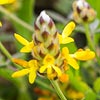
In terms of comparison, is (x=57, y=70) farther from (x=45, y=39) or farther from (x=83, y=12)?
(x=83, y=12)

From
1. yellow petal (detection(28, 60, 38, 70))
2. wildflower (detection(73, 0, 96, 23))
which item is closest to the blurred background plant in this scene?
wildflower (detection(73, 0, 96, 23))

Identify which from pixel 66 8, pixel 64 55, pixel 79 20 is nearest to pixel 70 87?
pixel 79 20

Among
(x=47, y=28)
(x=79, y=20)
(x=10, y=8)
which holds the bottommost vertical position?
(x=10, y=8)

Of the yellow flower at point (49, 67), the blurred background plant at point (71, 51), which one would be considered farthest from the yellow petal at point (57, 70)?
the blurred background plant at point (71, 51)

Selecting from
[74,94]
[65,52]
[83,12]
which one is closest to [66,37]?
[65,52]

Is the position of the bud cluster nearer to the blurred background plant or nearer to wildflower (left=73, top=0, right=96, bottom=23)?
the blurred background plant

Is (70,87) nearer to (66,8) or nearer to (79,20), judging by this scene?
(79,20)

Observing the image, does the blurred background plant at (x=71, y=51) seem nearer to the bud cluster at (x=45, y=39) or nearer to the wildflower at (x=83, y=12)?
the wildflower at (x=83, y=12)
